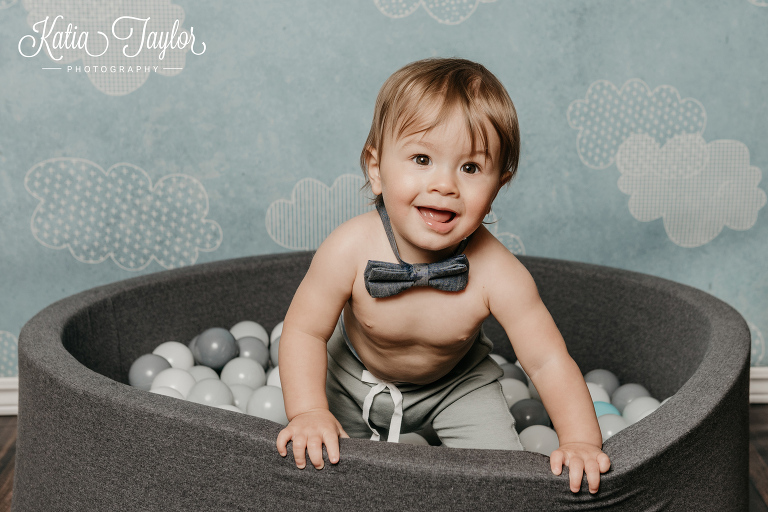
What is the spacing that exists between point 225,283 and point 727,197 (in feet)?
4.20

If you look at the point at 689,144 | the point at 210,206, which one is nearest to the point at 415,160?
the point at 210,206

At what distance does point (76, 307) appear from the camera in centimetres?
120

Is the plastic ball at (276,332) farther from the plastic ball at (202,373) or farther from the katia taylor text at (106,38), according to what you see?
the katia taylor text at (106,38)

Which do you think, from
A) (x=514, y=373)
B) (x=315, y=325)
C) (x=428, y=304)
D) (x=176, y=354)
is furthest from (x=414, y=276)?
(x=176, y=354)

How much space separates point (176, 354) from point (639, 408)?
3.19ft

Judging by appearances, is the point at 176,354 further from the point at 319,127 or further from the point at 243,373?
the point at 319,127

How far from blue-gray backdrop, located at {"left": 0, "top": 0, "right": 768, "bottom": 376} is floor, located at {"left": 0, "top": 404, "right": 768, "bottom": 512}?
275mm

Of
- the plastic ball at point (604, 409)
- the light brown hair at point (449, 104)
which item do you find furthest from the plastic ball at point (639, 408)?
the light brown hair at point (449, 104)

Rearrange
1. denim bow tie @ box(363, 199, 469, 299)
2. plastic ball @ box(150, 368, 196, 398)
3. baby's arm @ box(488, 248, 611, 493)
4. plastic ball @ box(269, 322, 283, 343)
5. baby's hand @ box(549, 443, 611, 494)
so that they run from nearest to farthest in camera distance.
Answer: baby's hand @ box(549, 443, 611, 494), baby's arm @ box(488, 248, 611, 493), denim bow tie @ box(363, 199, 469, 299), plastic ball @ box(150, 368, 196, 398), plastic ball @ box(269, 322, 283, 343)

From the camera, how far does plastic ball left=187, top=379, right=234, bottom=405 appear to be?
4.20 ft

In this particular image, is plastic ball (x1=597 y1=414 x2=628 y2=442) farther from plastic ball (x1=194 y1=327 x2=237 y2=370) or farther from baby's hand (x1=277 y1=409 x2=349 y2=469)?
plastic ball (x1=194 y1=327 x2=237 y2=370)

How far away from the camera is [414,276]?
0.93 meters

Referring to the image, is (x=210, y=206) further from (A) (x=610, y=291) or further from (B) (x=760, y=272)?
(B) (x=760, y=272)

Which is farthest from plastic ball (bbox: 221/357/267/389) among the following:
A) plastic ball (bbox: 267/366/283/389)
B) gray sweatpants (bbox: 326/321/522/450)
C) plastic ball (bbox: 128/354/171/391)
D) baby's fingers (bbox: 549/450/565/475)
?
baby's fingers (bbox: 549/450/565/475)
